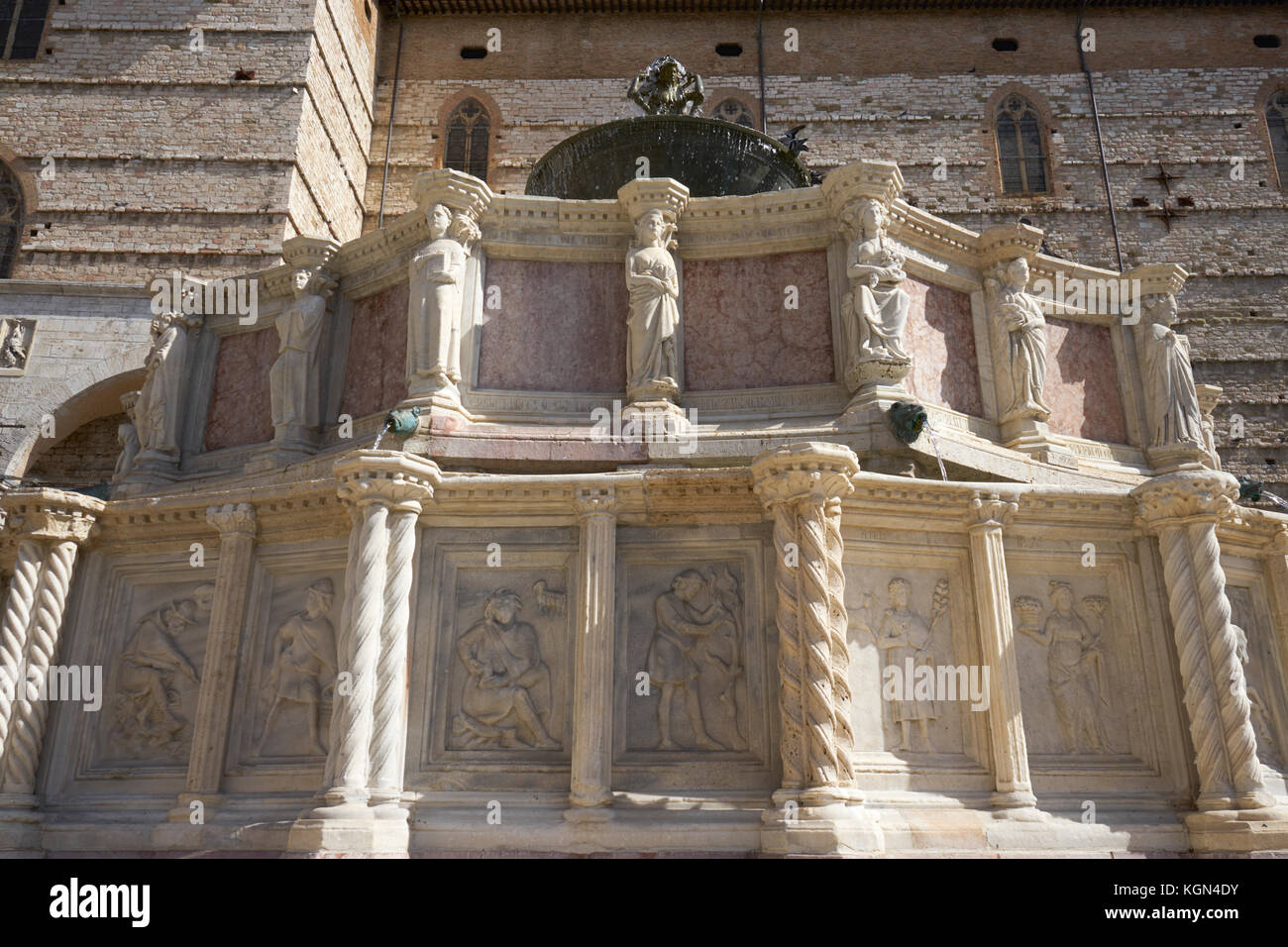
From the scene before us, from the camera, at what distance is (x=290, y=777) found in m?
6.79

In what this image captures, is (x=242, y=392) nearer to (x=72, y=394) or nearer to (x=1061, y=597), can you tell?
(x=1061, y=597)

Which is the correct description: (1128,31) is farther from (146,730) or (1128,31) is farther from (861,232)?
(146,730)

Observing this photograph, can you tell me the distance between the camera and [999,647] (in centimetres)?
686

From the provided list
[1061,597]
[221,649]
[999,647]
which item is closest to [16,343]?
[221,649]

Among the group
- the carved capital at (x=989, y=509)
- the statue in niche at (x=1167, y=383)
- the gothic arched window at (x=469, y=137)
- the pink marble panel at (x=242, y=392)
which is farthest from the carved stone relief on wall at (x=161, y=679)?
the gothic arched window at (x=469, y=137)

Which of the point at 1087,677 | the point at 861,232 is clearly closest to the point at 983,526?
the point at 1087,677

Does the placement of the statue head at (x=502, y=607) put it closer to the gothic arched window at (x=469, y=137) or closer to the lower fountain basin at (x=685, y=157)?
the lower fountain basin at (x=685, y=157)

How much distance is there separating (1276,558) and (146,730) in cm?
852

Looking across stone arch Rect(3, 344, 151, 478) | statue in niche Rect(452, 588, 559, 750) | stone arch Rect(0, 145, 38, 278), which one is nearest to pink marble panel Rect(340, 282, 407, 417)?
statue in niche Rect(452, 588, 559, 750)

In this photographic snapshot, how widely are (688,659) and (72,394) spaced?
14223 millimetres

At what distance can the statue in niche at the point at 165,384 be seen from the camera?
29.5 ft

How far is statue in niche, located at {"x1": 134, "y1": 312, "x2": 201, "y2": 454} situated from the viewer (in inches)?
354
